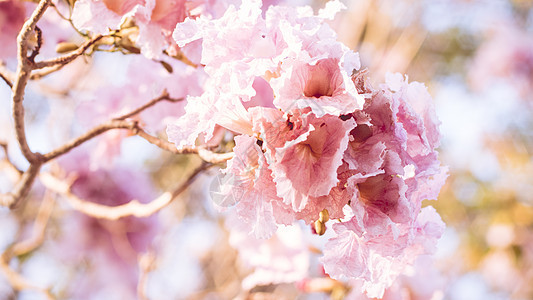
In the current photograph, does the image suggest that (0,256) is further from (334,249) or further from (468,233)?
(468,233)

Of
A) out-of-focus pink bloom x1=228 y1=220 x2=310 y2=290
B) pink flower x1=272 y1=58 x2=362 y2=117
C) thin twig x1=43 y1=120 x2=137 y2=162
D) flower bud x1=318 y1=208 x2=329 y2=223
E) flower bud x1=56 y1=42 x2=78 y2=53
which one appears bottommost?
out-of-focus pink bloom x1=228 y1=220 x2=310 y2=290

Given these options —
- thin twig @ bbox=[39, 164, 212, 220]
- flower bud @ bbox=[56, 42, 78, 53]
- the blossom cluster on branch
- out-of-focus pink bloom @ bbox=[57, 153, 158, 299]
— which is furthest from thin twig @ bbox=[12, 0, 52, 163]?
out-of-focus pink bloom @ bbox=[57, 153, 158, 299]

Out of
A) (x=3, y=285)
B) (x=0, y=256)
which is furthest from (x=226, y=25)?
(x=3, y=285)

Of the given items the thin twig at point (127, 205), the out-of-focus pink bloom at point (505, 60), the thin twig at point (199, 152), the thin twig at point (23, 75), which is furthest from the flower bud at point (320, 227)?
the out-of-focus pink bloom at point (505, 60)

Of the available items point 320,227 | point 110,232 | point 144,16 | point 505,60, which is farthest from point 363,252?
point 505,60

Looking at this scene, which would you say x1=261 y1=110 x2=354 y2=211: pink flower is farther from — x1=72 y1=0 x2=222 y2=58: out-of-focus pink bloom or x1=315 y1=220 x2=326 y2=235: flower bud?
x1=72 y1=0 x2=222 y2=58: out-of-focus pink bloom

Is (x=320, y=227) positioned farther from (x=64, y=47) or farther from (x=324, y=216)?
(x=64, y=47)
